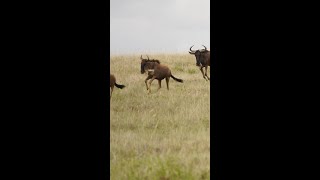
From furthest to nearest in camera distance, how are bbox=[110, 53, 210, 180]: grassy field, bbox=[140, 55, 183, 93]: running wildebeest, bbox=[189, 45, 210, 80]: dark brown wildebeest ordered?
bbox=[140, 55, 183, 93]: running wildebeest < bbox=[189, 45, 210, 80]: dark brown wildebeest < bbox=[110, 53, 210, 180]: grassy field

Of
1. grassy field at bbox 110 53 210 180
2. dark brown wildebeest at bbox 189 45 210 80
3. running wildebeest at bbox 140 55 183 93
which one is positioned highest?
dark brown wildebeest at bbox 189 45 210 80

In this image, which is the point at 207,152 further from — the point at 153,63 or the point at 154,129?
the point at 153,63

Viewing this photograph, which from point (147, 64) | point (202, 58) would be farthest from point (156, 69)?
point (202, 58)

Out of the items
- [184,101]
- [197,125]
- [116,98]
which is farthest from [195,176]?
[116,98]

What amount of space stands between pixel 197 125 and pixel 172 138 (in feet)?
1.03

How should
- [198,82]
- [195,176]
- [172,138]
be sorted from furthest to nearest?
[198,82], [172,138], [195,176]

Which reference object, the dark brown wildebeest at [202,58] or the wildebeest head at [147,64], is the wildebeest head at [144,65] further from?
the dark brown wildebeest at [202,58]

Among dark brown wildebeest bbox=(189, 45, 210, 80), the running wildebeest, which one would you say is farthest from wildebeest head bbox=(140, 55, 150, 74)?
dark brown wildebeest bbox=(189, 45, 210, 80)

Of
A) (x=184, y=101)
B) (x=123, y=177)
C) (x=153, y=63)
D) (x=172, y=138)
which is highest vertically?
(x=153, y=63)

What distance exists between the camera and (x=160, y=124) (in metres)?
5.45

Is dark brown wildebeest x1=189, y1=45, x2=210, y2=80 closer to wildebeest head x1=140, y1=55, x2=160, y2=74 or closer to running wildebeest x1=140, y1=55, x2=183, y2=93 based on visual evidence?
running wildebeest x1=140, y1=55, x2=183, y2=93

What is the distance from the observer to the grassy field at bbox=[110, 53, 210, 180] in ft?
16.4

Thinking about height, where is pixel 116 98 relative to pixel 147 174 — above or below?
above

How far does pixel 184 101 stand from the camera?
557 cm
